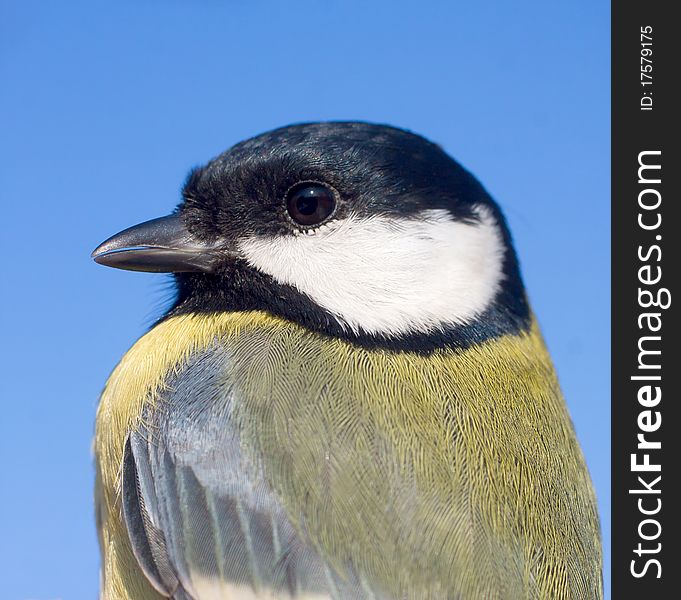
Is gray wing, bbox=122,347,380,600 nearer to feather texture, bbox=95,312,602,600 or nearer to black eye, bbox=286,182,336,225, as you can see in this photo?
feather texture, bbox=95,312,602,600

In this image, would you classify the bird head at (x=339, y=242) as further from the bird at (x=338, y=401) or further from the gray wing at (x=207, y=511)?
the gray wing at (x=207, y=511)

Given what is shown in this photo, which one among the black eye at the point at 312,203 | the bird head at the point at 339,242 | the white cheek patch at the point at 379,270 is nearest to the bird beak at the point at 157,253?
the bird head at the point at 339,242

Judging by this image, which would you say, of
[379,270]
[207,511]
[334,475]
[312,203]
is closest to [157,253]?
[312,203]

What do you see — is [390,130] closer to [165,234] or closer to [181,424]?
[165,234]

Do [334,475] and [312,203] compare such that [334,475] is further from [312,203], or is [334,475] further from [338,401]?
[312,203]

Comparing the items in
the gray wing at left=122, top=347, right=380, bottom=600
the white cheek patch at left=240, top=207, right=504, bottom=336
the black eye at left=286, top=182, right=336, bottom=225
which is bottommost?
the gray wing at left=122, top=347, right=380, bottom=600

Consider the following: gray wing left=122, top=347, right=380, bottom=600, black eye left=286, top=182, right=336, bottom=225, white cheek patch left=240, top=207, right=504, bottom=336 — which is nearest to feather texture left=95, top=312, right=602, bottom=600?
gray wing left=122, top=347, right=380, bottom=600

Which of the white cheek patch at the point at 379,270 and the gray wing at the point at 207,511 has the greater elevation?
the white cheek patch at the point at 379,270
